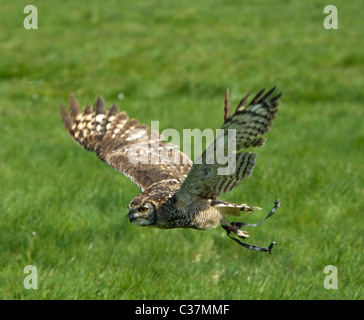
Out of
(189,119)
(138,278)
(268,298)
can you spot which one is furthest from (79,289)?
(189,119)

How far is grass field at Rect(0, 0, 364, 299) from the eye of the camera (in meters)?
6.00

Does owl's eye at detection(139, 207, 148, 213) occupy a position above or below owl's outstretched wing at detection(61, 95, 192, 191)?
below

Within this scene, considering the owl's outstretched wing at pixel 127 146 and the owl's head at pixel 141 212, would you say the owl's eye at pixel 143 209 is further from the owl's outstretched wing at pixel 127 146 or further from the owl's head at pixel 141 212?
the owl's outstretched wing at pixel 127 146

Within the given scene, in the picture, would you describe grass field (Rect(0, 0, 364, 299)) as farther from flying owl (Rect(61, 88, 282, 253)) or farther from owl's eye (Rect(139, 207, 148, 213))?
owl's eye (Rect(139, 207, 148, 213))

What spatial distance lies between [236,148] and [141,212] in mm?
819

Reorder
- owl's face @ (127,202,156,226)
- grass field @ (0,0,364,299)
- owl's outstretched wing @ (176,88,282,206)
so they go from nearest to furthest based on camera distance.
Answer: owl's outstretched wing @ (176,88,282,206), owl's face @ (127,202,156,226), grass field @ (0,0,364,299)

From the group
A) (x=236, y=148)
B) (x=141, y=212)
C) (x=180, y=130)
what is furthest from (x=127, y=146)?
(x=180, y=130)

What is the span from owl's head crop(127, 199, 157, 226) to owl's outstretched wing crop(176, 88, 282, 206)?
21cm

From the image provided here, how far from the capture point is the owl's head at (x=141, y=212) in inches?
181

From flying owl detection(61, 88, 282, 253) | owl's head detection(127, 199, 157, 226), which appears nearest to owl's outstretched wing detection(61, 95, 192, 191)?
flying owl detection(61, 88, 282, 253)

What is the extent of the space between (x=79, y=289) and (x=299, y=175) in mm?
4020

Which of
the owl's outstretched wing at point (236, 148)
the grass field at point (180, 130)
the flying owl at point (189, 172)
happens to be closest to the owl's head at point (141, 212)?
the flying owl at point (189, 172)

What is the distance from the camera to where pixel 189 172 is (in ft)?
14.6

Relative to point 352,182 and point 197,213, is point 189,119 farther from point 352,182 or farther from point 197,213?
point 197,213
